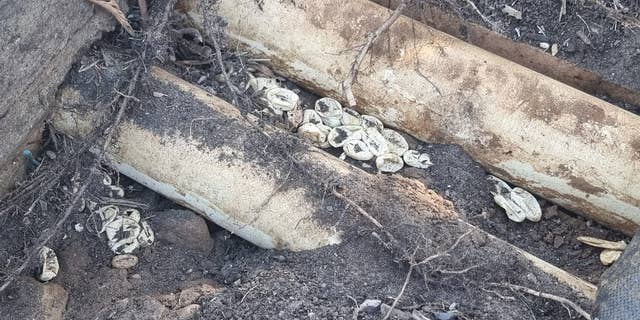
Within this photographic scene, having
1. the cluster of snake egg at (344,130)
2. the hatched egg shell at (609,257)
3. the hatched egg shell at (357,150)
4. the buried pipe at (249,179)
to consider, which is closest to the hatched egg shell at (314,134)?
the cluster of snake egg at (344,130)

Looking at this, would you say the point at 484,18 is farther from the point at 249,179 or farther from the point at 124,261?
the point at 124,261

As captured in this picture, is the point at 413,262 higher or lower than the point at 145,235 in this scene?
higher

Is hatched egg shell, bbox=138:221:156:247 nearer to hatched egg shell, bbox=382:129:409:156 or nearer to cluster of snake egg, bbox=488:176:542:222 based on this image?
hatched egg shell, bbox=382:129:409:156

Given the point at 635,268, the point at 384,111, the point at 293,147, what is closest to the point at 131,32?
the point at 293,147

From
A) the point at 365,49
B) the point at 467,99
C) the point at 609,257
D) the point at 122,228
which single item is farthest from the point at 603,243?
the point at 122,228

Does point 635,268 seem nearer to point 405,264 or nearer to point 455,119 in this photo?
point 405,264
